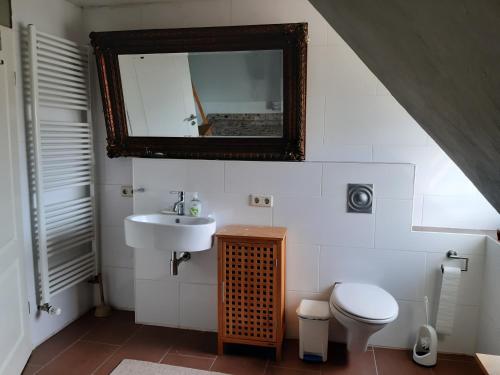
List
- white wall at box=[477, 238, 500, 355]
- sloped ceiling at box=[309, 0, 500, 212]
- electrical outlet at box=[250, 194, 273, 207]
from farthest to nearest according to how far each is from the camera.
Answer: electrical outlet at box=[250, 194, 273, 207] → white wall at box=[477, 238, 500, 355] → sloped ceiling at box=[309, 0, 500, 212]

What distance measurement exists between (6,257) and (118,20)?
1779mm

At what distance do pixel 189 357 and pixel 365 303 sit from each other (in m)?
1.16

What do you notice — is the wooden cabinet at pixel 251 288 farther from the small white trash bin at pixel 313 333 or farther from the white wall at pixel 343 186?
the white wall at pixel 343 186

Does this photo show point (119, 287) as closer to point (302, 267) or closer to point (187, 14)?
point (302, 267)

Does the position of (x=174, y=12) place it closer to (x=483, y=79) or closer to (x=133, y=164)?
(x=133, y=164)

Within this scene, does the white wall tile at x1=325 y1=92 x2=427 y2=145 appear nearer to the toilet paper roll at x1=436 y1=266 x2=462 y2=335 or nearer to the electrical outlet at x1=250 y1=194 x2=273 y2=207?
the electrical outlet at x1=250 y1=194 x2=273 y2=207

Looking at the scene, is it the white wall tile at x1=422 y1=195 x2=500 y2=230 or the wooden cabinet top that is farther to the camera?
the white wall tile at x1=422 y1=195 x2=500 y2=230

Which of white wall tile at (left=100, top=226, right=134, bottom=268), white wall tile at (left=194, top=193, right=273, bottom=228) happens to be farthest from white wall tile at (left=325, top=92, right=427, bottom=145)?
white wall tile at (left=100, top=226, right=134, bottom=268)

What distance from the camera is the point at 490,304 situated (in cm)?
245

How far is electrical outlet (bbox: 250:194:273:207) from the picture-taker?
2.78 metres

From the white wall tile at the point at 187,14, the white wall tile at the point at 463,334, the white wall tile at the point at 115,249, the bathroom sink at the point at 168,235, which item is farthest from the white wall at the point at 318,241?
the white wall tile at the point at 187,14

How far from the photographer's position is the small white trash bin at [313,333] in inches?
99.0

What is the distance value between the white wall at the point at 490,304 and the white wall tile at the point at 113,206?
2.45 metres

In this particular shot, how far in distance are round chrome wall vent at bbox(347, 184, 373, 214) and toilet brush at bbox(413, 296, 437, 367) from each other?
27.3 inches
